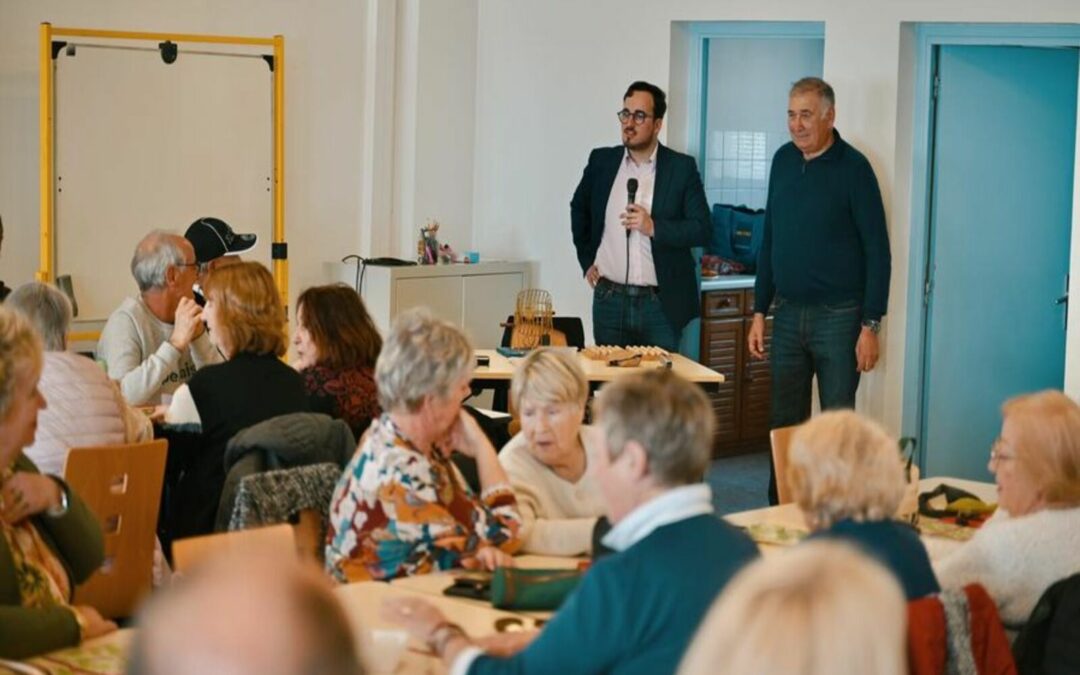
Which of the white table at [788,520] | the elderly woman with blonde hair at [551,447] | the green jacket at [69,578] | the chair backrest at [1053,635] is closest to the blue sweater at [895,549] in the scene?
the chair backrest at [1053,635]

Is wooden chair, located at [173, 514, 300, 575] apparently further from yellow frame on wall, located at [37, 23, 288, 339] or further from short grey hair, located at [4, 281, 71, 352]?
yellow frame on wall, located at [37, 23, 288, 339]

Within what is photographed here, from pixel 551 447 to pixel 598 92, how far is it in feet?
16.2

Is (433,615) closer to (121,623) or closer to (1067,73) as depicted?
(121,623)

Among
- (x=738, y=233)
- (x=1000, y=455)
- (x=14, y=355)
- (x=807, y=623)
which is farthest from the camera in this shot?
(x=738, y=233)

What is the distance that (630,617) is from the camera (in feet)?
8.55

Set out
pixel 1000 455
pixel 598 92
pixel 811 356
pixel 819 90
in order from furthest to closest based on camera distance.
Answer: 1. pixel 598 92
2. pixel 811 356
3. pixel 819 90
4. pixel 1000 455

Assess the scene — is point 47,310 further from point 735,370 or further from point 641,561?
point 735,370

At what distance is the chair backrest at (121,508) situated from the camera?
4.29 meters

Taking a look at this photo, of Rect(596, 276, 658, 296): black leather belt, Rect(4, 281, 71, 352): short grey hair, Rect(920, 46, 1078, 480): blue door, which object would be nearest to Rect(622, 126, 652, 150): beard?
Rect(596, 276, 658, 296): black leather belt

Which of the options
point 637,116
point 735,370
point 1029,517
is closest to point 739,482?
point 735,370

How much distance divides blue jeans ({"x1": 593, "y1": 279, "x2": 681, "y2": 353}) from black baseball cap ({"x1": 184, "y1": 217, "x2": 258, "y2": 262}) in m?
1.87

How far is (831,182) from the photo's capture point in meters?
7.48

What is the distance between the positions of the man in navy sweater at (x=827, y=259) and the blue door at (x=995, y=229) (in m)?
0.74

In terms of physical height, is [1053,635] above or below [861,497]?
below
